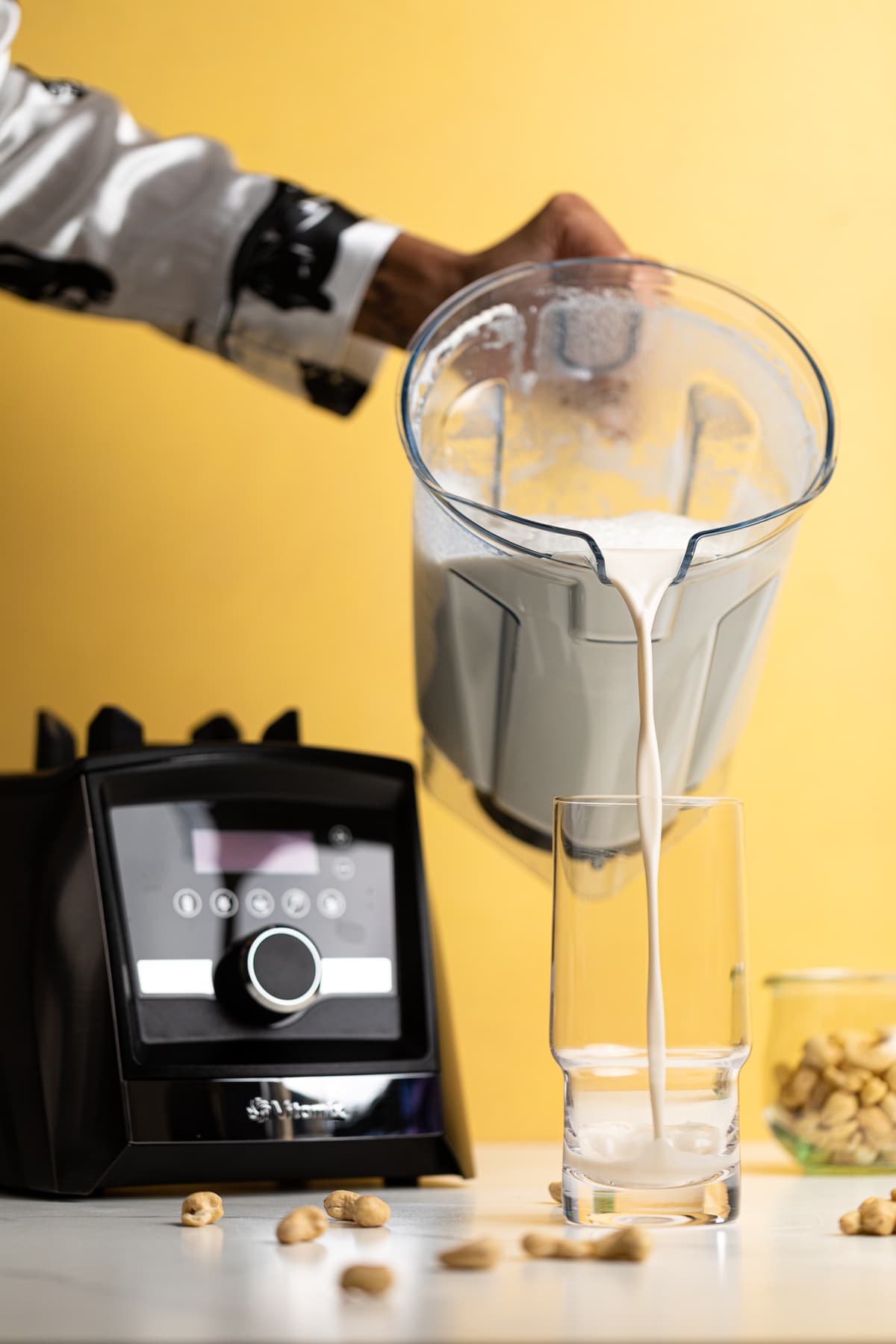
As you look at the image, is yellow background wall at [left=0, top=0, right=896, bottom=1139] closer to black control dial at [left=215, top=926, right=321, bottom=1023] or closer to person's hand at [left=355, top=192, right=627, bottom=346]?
person's hand at [left=355, top=192, right=627, bottom=346]

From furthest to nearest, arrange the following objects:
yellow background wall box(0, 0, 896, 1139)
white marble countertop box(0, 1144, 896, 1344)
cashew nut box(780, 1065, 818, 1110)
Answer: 1. yellow background wall box(0, 0, 896, 1139)
2. cashew nut box(780, 1065, 818, 1110)
3. white marble countertop box(0, 1144, 896, 1344)

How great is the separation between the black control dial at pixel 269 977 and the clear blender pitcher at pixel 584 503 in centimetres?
15

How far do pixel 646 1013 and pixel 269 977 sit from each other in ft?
0.70

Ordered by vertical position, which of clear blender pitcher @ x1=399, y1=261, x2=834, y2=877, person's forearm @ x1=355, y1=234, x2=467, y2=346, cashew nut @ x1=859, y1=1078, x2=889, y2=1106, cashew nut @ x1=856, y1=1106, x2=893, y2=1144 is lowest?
cashew nut @ x1=856, y1=1106, x2=893, y2=1144

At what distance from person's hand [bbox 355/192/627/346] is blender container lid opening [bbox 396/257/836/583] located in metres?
0.04

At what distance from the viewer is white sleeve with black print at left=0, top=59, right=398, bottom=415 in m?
0.88

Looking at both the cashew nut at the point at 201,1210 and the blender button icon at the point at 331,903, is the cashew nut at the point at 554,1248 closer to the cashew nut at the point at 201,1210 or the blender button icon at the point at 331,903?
the cashew nut at the point at 201,1210

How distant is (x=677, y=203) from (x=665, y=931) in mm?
779

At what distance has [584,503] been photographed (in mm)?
809

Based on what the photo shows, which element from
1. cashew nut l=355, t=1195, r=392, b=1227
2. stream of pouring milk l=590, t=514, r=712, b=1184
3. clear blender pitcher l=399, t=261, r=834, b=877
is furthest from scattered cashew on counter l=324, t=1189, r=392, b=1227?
clear blender pitcher l=399, t=261, r=834, b=877

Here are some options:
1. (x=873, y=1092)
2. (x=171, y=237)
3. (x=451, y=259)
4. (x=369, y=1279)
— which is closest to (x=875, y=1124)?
(x=873, y=1092)

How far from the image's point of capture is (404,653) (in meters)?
1.09

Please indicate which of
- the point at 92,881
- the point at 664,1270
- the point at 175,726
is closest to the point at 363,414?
the point at 175,726

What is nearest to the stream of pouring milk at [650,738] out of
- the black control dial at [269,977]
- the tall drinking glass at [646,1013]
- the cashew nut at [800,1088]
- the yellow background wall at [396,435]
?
the tall drinking glass at [646,1013]
